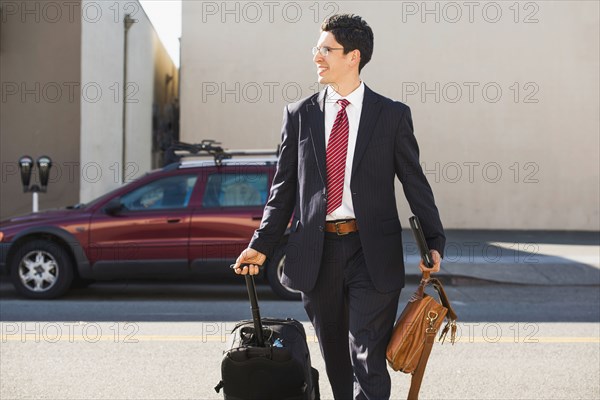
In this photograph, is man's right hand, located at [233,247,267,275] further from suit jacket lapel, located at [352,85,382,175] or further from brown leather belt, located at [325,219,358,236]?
suit jacket lapel, located at [352,85,382,175]

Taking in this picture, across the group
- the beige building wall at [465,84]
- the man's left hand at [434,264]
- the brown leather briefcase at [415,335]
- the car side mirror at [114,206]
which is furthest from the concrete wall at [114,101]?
the brown leather briefcase at [415,335]

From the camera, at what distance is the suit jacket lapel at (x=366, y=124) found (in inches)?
172

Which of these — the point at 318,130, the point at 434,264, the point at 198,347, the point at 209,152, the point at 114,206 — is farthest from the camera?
the point at 209,152

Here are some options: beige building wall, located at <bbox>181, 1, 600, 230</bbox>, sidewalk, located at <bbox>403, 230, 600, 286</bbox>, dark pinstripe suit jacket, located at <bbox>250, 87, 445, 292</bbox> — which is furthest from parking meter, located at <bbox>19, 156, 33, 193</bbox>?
dark pinstripe suit jacket, located at <bbox>250, 87, 445, 292</bbox>

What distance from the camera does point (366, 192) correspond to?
4348 millimetres

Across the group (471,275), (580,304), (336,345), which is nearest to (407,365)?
(336,345)

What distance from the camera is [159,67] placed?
2378cm

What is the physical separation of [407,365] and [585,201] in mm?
15703

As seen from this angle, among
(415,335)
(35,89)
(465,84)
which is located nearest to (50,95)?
(35,89)

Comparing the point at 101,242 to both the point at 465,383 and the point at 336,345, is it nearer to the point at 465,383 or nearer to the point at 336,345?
the point at 465,383

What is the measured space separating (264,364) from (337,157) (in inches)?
38.9

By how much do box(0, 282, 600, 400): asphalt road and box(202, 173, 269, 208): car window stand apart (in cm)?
105

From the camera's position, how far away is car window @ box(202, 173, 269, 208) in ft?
35.2

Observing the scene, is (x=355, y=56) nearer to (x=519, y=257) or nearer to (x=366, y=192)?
(x=366, y=192)
